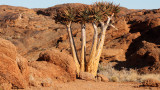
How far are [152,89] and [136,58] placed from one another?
959 centimetres

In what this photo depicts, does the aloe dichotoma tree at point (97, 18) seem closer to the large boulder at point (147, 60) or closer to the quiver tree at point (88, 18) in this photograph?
the quiver tree at point (88, 18)

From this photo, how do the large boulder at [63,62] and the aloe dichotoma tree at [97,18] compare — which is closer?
the large boulder at [63,62]

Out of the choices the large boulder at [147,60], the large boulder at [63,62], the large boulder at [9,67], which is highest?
the large boulder at [9,67]

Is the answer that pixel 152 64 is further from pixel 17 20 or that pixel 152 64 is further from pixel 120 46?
pixel 17 20

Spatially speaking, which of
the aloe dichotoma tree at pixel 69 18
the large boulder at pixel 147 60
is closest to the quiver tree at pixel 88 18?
the aloe dichotoma tree at pixel 69 18

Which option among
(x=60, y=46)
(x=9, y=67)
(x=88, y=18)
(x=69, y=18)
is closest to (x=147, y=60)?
(x=88, y=18)

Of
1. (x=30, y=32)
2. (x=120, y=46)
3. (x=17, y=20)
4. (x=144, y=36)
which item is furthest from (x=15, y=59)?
(x=17, y=20)

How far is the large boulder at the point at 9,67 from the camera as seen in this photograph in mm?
6832

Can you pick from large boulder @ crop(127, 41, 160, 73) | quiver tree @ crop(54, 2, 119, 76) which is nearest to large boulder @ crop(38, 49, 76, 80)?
quiver tree @ crop(54, 2, 119, 76)

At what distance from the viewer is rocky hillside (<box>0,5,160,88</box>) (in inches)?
305

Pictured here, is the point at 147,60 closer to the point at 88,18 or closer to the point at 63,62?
the point at 88,18

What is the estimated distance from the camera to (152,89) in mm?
8367

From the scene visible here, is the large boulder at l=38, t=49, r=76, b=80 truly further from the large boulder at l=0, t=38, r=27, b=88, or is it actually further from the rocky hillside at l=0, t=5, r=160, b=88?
the large boulder at l=0, t=38, r=27, b=88

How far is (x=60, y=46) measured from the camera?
24734mm
